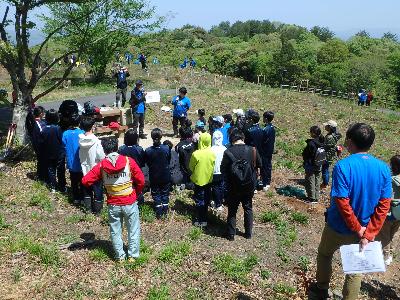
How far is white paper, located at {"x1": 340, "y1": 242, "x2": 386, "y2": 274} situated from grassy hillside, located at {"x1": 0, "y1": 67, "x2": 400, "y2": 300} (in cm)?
155

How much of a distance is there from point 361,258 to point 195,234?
130 inches

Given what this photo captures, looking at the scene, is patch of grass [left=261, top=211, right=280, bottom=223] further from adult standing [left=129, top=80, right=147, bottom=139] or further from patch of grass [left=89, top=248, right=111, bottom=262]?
adult standing [left=129, top=80, right=147, bottom=139]

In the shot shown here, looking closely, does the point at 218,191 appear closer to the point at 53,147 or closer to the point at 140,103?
the point at 53,147

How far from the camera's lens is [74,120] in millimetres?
7707

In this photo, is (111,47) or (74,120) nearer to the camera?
(74,120)

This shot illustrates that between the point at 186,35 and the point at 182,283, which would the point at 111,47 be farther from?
the point at 186,35

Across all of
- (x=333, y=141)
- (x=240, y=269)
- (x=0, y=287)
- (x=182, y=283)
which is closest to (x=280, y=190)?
(x=333, y=141)

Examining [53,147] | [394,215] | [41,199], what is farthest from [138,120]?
[394,215]

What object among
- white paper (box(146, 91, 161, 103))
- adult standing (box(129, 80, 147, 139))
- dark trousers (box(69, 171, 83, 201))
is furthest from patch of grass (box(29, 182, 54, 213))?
white paper (box(146, 91, 161, 103))

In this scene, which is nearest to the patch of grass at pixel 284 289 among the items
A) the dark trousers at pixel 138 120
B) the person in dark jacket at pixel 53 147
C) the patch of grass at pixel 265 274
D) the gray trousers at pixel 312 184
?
the patch of grass at pixel 265 274

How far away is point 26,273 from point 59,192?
3.02 meters

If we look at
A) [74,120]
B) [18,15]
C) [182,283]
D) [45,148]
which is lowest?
[182,283]

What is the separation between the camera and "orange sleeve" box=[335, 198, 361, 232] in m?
4.01

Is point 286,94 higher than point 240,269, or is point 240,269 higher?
point 286,94
